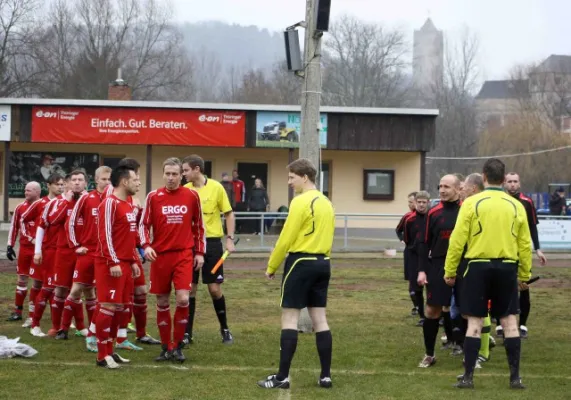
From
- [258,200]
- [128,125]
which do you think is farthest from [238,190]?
[128,125]

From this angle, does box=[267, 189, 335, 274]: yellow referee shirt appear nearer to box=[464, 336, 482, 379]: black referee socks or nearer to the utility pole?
box=[464, 336, 482, 379]: black referee socks

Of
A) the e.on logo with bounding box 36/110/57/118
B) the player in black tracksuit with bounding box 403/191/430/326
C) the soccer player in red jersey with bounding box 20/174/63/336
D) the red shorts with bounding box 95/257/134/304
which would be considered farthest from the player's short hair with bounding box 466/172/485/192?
the e.on logo with bounding box 36/110/57/118

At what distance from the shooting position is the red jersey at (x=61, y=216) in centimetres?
1086

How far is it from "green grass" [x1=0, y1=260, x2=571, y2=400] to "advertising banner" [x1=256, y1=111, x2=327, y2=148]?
16.8 m

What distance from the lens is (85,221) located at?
1018cm

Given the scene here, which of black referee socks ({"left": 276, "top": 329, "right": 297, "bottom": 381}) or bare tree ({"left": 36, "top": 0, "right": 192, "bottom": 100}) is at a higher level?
bare tree ({"left": 36, "top": 0, "right": 192, "bottom": 100})

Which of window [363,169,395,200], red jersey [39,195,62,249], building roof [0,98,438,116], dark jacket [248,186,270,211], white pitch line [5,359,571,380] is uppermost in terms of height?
building roof [0,98,438,116]

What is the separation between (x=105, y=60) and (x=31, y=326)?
55365 mm

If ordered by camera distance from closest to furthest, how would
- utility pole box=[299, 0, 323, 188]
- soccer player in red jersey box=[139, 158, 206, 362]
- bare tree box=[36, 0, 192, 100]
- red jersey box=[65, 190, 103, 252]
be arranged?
soccer player in red jersey box=[139, 158, 206, 362] → red jersey box=[65, 190, 103, 252] → utility pole box=[299, 0, 323, 188] → bare tree box=[36, 0, 192, 100]

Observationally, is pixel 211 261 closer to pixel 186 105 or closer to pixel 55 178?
pixel 55 178

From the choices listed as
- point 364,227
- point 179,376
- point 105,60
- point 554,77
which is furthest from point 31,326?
point 554,77

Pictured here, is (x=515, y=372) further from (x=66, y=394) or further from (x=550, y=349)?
(x=66, y=394)

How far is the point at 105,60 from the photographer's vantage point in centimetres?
6481

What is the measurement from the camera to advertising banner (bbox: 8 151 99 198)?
33.2 meters
